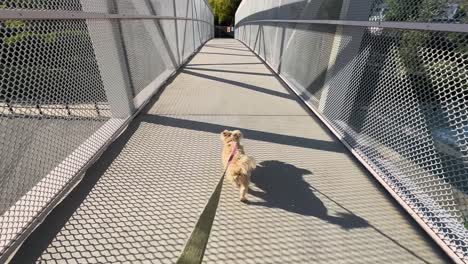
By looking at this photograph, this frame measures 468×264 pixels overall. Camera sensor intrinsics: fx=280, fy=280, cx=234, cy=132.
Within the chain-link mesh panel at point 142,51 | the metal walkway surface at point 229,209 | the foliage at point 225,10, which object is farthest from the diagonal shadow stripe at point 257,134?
the foliage at point 225,10

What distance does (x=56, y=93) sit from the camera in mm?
2836

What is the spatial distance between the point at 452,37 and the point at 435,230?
1.50 metres

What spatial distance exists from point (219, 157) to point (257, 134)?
0.87 m

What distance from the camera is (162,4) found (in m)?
6.93

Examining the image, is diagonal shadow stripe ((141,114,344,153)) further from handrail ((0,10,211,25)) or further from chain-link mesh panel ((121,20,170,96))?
handrail ((0,10,211,25))

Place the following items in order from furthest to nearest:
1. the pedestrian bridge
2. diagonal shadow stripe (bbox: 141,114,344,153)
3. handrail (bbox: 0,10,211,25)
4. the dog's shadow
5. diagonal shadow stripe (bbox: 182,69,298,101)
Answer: diagonal shadow stripe (bbox: 182,69,298,101) → diagonal shadow stripe (bbox: 141,114,344,153) → the dog's shadow → the pedestrian bridge → handrail (bbox: 0,10,211,25)

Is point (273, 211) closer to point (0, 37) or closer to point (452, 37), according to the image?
point (452, 37)

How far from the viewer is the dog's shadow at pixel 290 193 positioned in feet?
7.49

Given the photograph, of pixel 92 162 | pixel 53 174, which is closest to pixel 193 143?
pixel 92 162

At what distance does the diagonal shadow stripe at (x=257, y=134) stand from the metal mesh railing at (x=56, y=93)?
1.66ft

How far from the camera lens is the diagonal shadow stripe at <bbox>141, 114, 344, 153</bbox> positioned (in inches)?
142

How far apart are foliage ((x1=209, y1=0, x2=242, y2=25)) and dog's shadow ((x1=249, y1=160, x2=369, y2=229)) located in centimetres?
4511

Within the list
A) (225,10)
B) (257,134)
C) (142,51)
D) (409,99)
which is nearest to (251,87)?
(142,51)

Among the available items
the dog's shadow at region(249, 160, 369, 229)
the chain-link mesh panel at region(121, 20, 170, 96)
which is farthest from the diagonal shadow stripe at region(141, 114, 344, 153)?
the chain-link mesh panel at region(121, 20, 170, 96)
